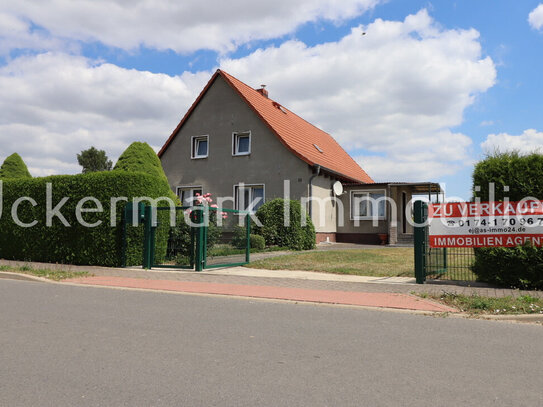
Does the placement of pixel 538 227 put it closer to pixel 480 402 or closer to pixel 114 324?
pixel 480 402

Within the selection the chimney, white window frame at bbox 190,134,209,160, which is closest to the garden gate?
white window frame at bbox 190,134,209,160

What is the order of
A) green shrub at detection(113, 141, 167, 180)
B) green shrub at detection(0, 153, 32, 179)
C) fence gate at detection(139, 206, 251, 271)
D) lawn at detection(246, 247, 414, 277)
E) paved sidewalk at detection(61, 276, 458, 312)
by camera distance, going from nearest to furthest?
paved sidewalk at detection(61, 276, 458, 312) → lawn at detection(246, 247, 414, 277) → fence gate at detection(139, 206, 251, 271) → green shrub at detection(113, 141, 167, 180) → green shrub at detection(0, 153, 32, 179)

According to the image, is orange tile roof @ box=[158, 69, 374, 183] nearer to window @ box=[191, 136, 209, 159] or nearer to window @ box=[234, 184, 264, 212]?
window @ box=[191, 136, 209, 159]

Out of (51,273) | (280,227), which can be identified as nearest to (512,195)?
(51,273)

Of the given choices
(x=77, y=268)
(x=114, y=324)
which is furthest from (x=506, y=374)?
(x=77, y=268)

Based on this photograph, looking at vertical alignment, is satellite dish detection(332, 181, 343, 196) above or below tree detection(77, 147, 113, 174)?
below

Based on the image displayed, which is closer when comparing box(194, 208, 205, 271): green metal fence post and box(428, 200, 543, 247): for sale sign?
box(428, 200, 543, 247): for sale sign

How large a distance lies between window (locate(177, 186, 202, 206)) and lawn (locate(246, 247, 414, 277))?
34.3 feet

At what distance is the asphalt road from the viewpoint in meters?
3.54

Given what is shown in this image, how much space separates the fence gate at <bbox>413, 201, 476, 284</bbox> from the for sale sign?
17cm

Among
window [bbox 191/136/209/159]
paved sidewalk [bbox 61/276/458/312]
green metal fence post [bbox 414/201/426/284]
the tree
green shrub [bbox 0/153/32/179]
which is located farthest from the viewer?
the tree

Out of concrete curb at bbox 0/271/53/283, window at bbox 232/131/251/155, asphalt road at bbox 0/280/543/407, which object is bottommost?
asphalt road at bbox 0/280/543/407

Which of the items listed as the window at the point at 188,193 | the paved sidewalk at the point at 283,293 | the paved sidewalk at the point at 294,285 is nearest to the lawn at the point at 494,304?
the paved sidewalk at the point at 283,293

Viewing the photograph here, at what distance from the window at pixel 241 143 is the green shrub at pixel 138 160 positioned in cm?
761
